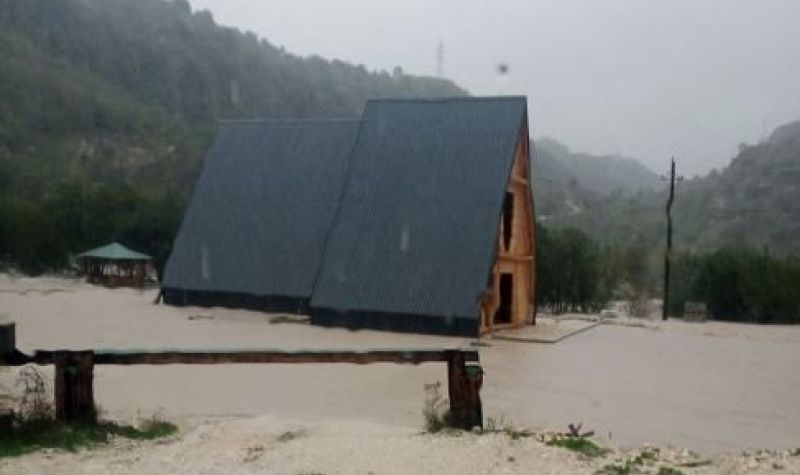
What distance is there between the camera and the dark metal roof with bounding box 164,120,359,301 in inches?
921

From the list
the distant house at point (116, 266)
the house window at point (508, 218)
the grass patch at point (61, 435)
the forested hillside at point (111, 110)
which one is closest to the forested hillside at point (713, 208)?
the forested hillside at point (111, 110)

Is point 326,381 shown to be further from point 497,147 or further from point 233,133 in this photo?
point 233,133

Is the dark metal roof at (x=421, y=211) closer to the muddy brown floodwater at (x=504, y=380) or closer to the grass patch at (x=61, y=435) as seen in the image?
the muddy brown floodwater at (x=504, y=380)

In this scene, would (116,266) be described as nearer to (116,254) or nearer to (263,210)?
(116,254)

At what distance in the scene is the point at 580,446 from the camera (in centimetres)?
739

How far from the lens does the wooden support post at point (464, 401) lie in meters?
8.08

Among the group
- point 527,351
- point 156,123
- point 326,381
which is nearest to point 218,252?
point 527,351

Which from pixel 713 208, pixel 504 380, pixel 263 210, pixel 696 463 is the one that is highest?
pixel 713 208

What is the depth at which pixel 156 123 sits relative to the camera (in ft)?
247

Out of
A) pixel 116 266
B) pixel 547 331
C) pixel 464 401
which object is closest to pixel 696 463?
pixel 464 401

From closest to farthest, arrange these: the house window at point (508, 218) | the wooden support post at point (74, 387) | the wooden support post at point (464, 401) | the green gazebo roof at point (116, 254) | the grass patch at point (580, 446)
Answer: the grass patch at point (580, 446)
the wooden support post at point (74, 387)
the wooden support post at point (464, 401)
the house window at point (508, 218)
the green gazebo roof at point (116, 254)

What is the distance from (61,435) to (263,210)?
58.7 ft

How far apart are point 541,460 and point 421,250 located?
47.4 feet

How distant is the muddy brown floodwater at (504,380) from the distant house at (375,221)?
976mm
